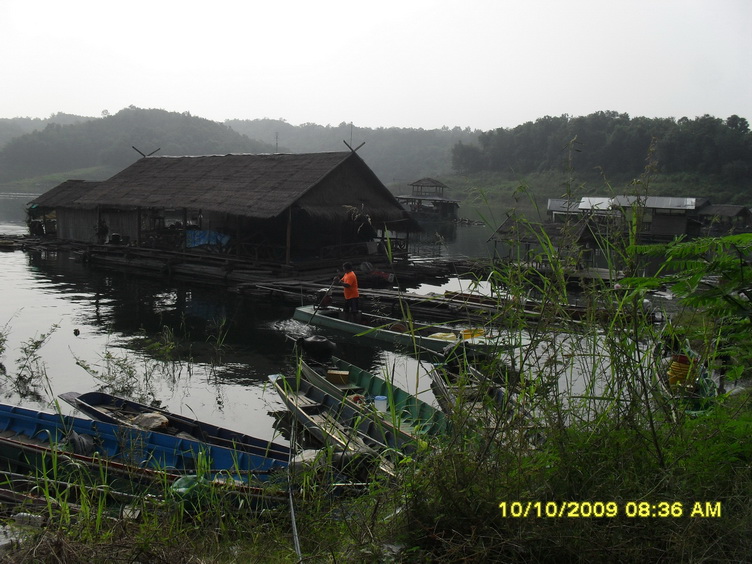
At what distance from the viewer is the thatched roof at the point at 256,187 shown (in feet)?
67.9

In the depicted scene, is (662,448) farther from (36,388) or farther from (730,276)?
(36,388)

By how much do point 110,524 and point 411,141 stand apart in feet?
379

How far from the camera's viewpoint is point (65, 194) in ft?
95.6

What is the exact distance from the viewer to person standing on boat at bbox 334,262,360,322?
1355 centimetres

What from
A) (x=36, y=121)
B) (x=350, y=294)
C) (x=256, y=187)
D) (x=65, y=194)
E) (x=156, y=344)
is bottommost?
(x=156, y=344)

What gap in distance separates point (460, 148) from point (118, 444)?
80.1 m

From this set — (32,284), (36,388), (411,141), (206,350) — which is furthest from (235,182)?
(411,141)

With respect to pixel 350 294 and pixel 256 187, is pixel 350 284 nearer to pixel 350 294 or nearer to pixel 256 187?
pixel 350 294

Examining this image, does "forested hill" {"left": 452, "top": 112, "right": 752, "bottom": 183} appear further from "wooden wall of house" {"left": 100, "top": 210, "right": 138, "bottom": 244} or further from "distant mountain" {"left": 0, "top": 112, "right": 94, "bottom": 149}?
"distant mountain" {"left": 0, "top": 112, "right": 94, "bottom": 149}

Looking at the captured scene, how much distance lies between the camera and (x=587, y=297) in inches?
141

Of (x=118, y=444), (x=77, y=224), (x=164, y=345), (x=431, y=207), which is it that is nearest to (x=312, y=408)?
(x=118, y=444)

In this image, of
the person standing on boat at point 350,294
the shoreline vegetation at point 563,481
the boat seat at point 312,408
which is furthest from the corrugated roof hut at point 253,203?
the shoreline vegetation at point 563,481

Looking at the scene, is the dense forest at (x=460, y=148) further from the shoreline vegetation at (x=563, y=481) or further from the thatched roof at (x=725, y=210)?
the shoreline vegetation at (x=563, y=481)

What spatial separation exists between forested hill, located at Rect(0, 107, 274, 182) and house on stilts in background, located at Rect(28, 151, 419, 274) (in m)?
55.2
